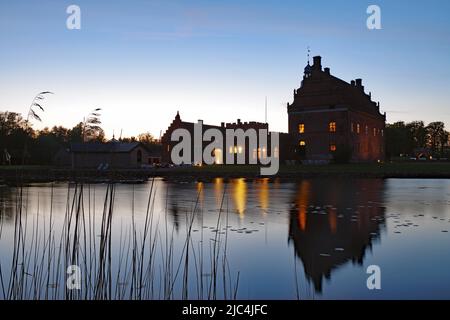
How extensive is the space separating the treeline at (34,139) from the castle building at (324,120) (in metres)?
27.1

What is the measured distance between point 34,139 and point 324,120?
166 feet

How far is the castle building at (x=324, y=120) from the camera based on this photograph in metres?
62.0

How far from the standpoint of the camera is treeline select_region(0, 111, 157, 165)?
5.84m

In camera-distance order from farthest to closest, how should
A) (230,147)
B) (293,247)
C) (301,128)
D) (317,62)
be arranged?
(230,147)
(301,128)
(317,62)
(293,247)

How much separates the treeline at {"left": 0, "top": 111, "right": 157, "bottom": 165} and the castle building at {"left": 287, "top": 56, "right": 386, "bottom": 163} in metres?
27.1

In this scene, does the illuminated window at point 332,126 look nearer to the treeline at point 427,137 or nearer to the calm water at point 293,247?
the calm water at point 293,247

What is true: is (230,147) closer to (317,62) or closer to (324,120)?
(324,120)

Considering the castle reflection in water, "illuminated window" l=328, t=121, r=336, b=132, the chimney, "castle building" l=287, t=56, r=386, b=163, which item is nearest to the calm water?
the castle reflection in water

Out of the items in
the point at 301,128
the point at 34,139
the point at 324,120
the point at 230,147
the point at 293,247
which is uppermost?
the point at 324,120

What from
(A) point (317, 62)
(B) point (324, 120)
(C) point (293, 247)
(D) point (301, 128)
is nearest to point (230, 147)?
(D) point (301, 128)

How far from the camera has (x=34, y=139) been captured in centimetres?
1869

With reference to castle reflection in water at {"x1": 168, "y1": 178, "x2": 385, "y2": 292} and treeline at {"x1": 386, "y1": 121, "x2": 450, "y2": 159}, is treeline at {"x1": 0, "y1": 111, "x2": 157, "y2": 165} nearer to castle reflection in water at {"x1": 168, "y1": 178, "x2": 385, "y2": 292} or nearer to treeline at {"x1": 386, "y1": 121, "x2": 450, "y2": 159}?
castle reflection in water at {"x1": 168, "y1": 178, "x2": 385, "y2": 292}
